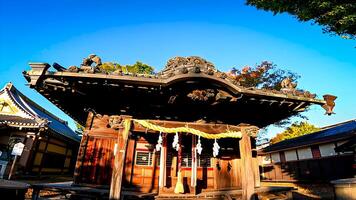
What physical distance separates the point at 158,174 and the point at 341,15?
9370mm

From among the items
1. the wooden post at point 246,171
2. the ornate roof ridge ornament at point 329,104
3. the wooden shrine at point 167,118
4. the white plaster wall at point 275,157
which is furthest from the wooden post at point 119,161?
the white plaster wall at point 275,157

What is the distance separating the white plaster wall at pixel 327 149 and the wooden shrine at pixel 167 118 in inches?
580

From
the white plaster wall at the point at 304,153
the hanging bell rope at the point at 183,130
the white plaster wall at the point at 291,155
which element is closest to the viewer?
the hanging bell rope at the point at 183,130

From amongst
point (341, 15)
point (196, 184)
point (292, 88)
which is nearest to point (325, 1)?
point (341, 15)

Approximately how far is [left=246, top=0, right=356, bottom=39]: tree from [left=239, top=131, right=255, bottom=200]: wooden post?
17.3 feet

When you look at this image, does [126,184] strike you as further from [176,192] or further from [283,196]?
[283,196]

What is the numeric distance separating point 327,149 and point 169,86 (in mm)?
20992

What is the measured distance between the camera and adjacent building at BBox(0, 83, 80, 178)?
1589 centimetres

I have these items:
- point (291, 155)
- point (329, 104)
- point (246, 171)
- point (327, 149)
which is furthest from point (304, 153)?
point (246, 171)

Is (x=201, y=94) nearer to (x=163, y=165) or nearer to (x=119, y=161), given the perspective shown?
(x=163, y=165)

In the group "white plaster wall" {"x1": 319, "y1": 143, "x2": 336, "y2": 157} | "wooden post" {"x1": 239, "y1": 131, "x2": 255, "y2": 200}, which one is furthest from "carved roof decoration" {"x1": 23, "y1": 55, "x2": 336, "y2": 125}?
"white plaster wall" {"x1": 319, "y1": 143, "x2": 336, "y2": 157}

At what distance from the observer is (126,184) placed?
8461mm

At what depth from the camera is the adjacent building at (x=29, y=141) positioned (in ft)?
52.1

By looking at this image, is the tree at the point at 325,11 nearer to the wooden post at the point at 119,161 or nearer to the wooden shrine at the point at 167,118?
the wooden shrine at the point at 167,118
